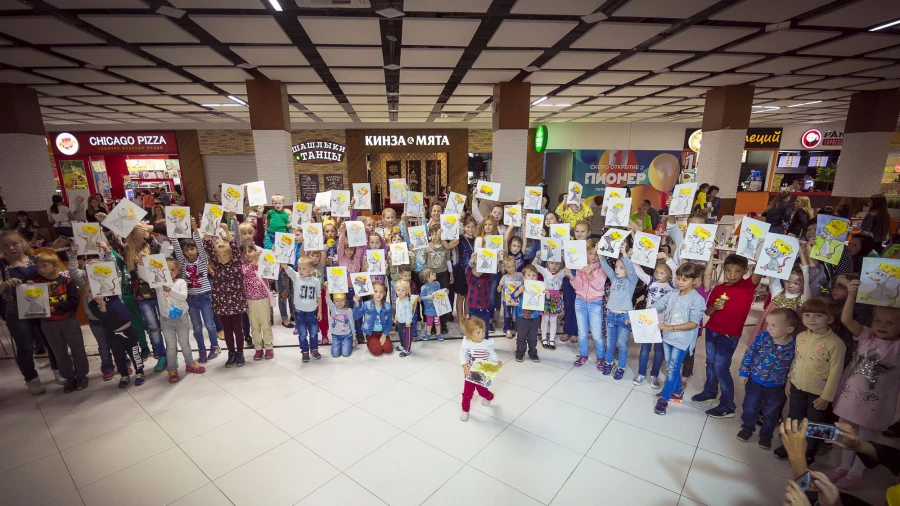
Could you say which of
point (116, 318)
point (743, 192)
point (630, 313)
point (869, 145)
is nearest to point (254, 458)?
point (116, 318)

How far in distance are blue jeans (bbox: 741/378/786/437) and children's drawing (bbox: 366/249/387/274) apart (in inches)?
149

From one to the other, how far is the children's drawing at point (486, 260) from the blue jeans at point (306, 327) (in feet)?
6.85

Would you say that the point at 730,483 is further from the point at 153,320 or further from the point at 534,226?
the point at 153,320

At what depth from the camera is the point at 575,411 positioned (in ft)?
11.3

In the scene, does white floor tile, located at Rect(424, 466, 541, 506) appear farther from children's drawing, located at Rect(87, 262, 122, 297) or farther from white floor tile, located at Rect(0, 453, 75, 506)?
children's drawing, located at Rect(87, 262, 122, 297)

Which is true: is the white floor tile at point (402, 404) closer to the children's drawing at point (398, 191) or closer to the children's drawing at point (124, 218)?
the children's drawing at point (398, 191)

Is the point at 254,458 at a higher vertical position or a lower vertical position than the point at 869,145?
lower

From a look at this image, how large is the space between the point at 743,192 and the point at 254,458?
65.9 ft

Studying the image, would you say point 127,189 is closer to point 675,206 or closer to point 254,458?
point 254,458

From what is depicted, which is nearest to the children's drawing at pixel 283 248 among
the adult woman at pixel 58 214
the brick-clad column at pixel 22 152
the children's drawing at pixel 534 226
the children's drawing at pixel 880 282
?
the children's drawing at pixel 534 226

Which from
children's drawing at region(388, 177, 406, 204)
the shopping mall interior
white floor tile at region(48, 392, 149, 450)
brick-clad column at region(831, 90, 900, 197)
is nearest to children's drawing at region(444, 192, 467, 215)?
the shopping mall interior

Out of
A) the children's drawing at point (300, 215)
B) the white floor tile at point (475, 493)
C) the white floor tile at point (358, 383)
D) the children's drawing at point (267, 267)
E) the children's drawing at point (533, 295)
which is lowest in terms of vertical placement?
the white floor tile at point (358, 383)

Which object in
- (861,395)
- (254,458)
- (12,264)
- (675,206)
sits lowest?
(254,458)

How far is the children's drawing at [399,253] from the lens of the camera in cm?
455
